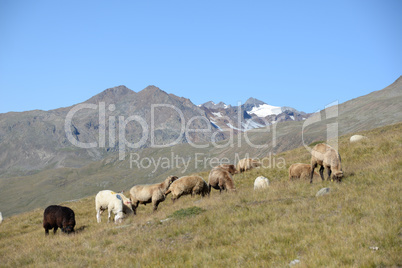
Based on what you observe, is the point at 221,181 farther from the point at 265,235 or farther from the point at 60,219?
the point at 265,235

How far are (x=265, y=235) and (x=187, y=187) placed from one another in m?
10.6

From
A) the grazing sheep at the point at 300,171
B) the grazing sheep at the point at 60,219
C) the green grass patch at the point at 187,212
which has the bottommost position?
the grazing sheep at the point at 60,219

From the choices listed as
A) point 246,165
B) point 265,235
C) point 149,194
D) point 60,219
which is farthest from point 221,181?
point 265,235

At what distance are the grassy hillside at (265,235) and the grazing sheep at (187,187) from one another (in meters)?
3.87

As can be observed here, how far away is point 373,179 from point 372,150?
9747 millimetres

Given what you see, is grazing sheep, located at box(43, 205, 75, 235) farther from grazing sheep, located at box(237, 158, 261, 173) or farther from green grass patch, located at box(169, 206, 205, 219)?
grazing sheep, located at box(237, 158, 261, 173)

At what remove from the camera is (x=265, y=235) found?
966 cm

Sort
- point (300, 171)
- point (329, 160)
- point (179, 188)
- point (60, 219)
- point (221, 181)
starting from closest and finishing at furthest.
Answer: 1. point (60, 219)
2. point (329, 160)
3. point (179, 188)
4. point (221, 181)
5. point (300, 171)

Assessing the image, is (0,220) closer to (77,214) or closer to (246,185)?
(77,214)

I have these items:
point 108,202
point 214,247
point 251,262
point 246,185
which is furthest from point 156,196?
point 251,262

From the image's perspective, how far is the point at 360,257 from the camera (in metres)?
7.51

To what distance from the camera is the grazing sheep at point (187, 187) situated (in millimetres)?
19859

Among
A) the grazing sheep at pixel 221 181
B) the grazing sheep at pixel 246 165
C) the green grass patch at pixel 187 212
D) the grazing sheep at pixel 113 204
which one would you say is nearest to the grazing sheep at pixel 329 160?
the grazing sheep at pixel 221 181

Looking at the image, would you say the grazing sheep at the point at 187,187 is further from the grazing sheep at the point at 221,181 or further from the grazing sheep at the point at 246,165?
the grazing sheep at the point at 246,165
